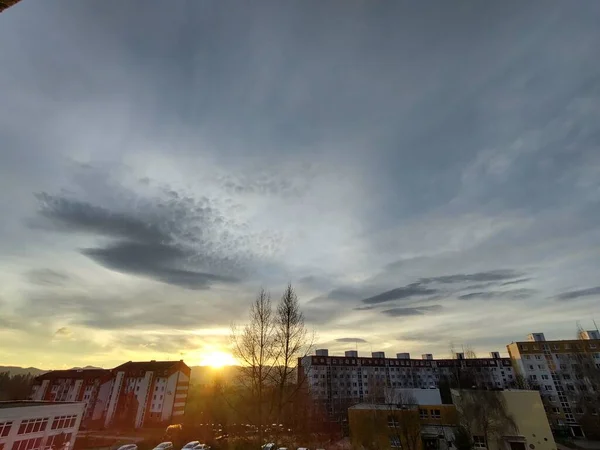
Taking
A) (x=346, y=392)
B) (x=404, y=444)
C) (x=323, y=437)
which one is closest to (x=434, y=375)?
(x=346, y=392)

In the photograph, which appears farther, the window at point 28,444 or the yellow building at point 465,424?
the yellow building at point 465,424

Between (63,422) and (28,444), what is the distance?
175 inches

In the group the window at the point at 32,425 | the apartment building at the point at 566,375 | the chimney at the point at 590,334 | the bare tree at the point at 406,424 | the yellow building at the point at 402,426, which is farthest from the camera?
the chimney at the point at 590,334

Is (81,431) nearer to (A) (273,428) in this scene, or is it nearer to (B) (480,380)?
(A) (273,428)

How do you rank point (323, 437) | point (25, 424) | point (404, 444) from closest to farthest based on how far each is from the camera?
point (25, 424) < point (404, 444) < point (323, 437)

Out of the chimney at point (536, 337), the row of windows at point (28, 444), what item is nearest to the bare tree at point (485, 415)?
the chimney at point (536, 337)

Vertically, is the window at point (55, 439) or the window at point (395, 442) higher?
the window at point (55, 439)

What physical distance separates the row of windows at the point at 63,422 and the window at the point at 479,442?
48400mm

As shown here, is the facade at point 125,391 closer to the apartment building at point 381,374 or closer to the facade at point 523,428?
the apartment building at point 381,374

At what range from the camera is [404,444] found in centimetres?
3262

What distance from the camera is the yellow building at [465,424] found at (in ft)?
106

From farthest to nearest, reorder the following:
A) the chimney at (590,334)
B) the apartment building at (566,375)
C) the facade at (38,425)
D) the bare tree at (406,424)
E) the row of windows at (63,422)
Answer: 1. the chimney at (590,334)
2. the apartment building at (566,375)
3. the row of windows at (63,422)
4. the bare tree at (406,424)
5. the facade at (38,425)

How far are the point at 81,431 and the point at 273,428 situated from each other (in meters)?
56.6

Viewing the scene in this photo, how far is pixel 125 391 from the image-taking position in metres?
54.8
